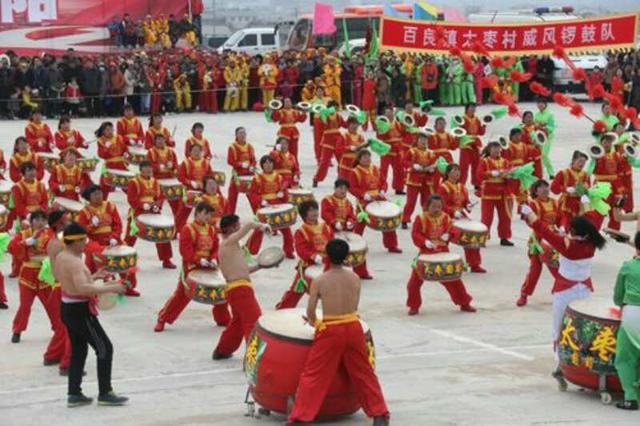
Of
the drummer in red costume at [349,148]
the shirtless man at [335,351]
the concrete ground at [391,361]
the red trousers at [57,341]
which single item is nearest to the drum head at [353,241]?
the concrete ground at [391,361]

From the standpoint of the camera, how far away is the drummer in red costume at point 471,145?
23219 mm

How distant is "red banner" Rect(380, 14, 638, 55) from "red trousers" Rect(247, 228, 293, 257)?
28.1ft

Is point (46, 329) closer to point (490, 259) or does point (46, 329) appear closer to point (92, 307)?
point (92, 307)

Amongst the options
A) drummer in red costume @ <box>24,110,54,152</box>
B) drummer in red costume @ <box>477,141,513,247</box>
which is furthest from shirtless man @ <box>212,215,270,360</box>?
drummer in red costume @ <box>24,110,54,152</box>

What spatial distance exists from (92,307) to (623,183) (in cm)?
1043

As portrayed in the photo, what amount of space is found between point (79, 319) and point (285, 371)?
178 centimetres

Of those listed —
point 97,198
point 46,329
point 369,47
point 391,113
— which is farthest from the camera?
point 369,47

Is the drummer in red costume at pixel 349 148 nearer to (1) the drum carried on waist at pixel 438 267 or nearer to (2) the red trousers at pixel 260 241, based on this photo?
(2) the red trousers at pixel 260 241

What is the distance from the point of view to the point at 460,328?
582 inches

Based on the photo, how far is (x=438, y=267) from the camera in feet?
49.9

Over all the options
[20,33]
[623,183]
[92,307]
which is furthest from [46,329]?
[20,33]

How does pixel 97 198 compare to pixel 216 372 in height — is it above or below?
above

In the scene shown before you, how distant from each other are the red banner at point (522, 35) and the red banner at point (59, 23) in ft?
47.8

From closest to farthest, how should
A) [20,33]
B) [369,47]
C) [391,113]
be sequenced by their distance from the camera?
[391,113]
[369,47]
[20,33]
